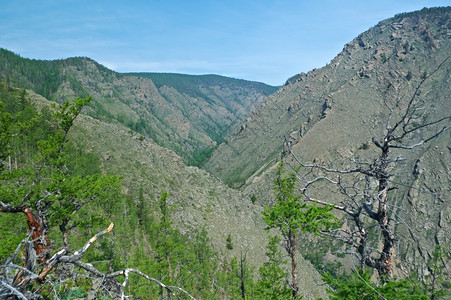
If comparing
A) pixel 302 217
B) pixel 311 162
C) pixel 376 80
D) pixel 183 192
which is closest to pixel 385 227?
pixel 302 217

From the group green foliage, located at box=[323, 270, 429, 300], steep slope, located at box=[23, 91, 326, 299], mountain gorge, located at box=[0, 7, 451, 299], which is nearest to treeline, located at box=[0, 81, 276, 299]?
mountain gorge, located at box=[0, 7, 451, 299]

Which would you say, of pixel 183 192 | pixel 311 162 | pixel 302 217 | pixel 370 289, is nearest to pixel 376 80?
pixel 311 162

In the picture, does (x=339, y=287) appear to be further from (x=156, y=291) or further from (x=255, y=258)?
Answer: (x=255, y=258)

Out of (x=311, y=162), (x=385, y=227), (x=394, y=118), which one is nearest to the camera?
(x=385, y=227)

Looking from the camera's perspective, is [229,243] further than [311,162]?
No

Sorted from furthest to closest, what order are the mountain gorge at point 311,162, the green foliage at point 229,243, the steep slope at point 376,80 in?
the steep slope at point 376,80
the green foliage at point 229,243
the mountain gorge at point 311,162

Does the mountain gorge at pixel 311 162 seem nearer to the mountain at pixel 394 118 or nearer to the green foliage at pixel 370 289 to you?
the mountain at pixel 394 118

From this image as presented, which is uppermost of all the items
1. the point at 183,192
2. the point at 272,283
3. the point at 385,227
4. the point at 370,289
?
the point at 385,227

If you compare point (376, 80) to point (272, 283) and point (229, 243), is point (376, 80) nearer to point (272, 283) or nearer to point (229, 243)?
Answer: point (229, 243)

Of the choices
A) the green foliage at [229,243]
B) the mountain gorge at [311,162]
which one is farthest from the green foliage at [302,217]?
the green foliage at [229,243]

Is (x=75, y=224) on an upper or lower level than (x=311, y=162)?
upper

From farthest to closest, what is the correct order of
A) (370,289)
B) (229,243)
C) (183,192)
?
(183,192), (229,243), (370,289)

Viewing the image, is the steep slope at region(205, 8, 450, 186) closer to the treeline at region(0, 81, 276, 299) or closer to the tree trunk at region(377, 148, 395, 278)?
the treeline at region(0, 81, 276, 299)

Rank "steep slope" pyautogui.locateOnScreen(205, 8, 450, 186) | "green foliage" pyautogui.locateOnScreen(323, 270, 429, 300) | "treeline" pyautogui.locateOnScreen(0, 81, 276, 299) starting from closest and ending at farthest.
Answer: "green foliage" pyautogui.locateOnScreen(323, 270, 429, 300) → "treeline" pyautogui.locateOnScreen(0, 81, 276, 299) → "steep slope" pyautogui.locateOnScreen(205, 8, 450, 186)
